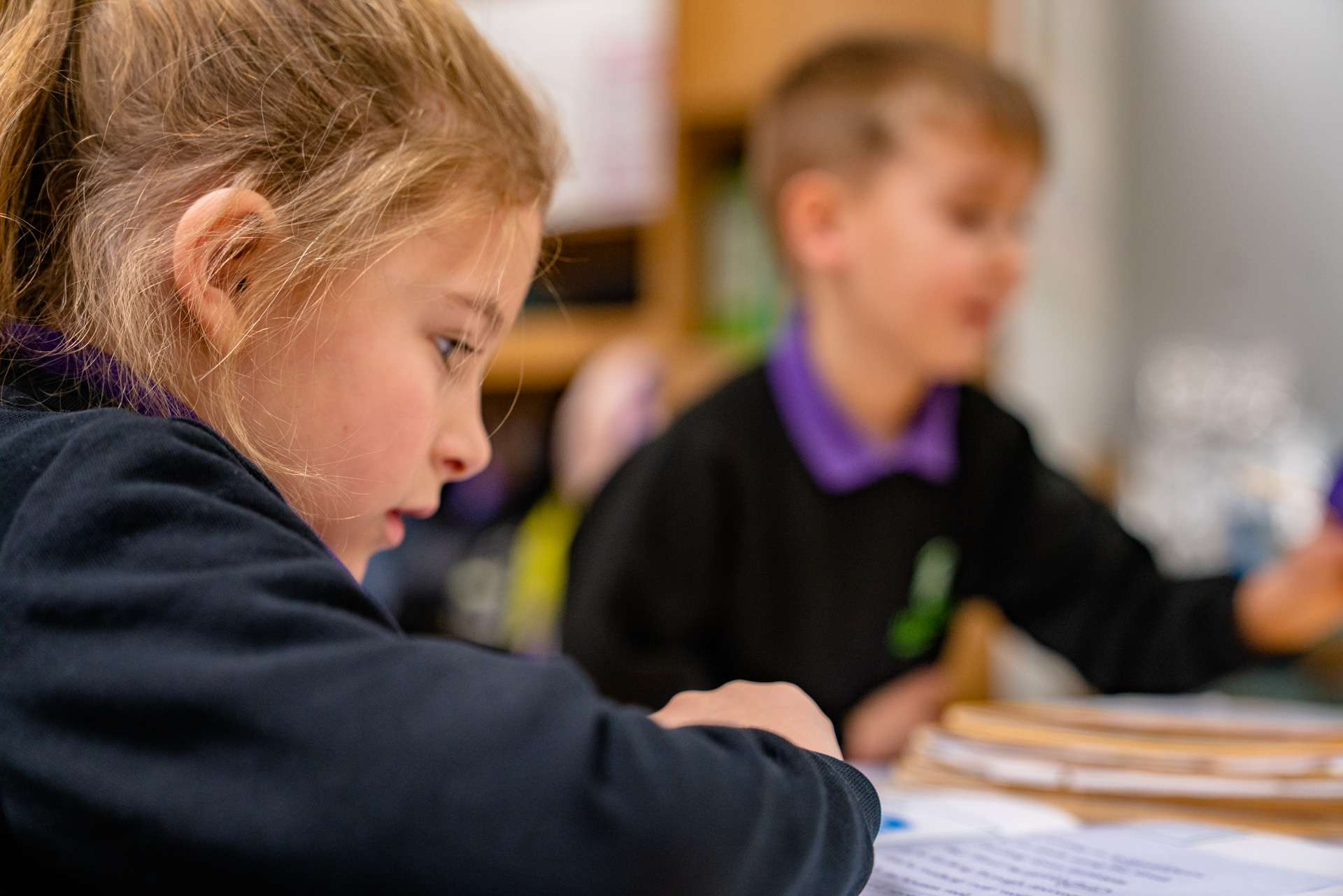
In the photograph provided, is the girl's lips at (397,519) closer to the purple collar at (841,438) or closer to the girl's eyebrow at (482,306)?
the girl's eyebrow at (482,306)

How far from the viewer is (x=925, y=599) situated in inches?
43.1

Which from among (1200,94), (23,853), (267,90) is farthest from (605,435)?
(23,853)

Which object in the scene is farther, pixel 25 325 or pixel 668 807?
pixel 25 325

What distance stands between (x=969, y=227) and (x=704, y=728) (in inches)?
35.3

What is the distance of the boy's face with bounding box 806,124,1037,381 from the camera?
1137 millimetres

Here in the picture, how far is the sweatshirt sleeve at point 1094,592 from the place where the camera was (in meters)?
0.94

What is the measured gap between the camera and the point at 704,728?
370mm

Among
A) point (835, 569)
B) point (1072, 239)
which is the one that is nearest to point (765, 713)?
point (835, 569)

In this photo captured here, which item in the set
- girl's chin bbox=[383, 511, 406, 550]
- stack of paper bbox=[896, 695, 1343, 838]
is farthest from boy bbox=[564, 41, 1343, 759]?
girl's chin bbox=[383, 511, 406, 550]

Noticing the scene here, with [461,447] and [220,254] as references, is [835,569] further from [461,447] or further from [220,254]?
[220,254]

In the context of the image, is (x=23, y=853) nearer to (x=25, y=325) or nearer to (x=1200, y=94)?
(x=25, y=325)

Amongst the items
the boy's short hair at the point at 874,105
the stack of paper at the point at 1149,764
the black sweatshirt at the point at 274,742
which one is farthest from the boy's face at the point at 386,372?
A: the boy's short hair at the point at 874,105

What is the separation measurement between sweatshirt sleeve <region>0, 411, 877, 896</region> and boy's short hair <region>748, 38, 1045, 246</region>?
3.18 feet

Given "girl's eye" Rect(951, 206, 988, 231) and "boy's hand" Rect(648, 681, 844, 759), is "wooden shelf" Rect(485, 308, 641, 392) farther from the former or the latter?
"boy's hand" Rect(648, 681, 844, 759)
